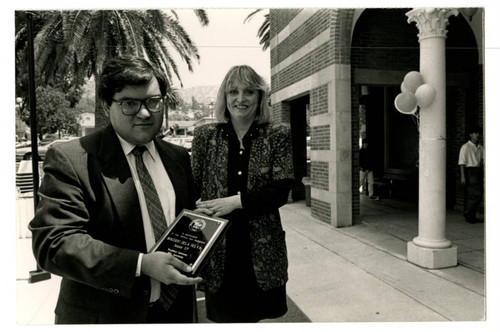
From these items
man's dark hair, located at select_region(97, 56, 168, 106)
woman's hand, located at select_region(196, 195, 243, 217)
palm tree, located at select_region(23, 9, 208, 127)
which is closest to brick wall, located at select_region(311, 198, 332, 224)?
palm tree, located at select_region(23, 9, 208, 127)

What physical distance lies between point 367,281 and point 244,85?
10.8 feet

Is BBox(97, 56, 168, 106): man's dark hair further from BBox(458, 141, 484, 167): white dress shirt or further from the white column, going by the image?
BBox(458, 141, 484, 167): white dress shirt

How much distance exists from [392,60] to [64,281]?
7390 millimetres

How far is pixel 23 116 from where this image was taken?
4.53m

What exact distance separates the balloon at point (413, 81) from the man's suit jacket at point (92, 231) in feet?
13.6

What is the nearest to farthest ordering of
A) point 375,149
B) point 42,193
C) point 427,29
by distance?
point 42,193, point 427,29, point 375,149

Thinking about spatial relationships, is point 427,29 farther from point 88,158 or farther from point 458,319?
point 88,158

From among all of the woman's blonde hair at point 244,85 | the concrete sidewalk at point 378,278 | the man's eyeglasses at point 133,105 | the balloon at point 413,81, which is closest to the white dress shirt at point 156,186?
the man's eyeglasses at point 133,105

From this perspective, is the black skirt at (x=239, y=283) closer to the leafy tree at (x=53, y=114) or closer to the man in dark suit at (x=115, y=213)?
the man in dark suit at (x=115, y=213)

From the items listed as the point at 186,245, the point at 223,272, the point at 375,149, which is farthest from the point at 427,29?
the point at 375,149

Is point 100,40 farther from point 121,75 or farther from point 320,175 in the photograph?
point 320,175

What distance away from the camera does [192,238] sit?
1.87m

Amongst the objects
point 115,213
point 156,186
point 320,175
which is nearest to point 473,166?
point 320,175

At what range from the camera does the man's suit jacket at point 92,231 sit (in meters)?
1.56
